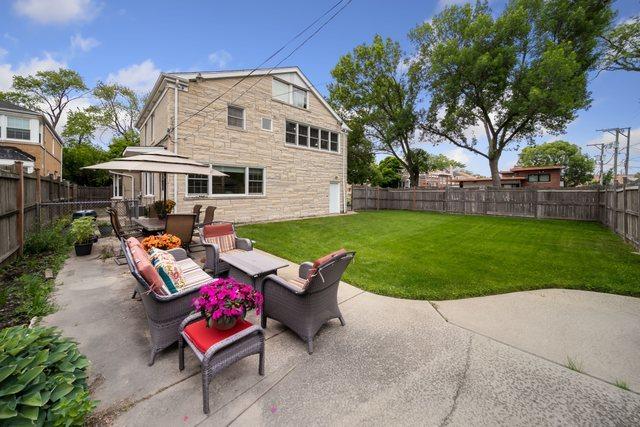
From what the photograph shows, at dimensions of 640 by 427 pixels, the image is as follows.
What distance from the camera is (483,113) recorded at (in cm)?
2014

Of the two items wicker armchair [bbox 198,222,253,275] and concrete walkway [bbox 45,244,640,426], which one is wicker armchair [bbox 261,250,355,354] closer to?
concrete walkway [bbox 45,244,640,426]

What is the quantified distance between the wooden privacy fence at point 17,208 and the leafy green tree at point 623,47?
26.2m

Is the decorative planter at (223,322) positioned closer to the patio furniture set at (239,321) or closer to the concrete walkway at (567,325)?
the patio furniture set at (239,321)

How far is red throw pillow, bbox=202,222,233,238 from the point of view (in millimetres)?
5281

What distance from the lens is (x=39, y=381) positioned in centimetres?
162

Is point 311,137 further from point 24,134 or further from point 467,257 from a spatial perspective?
point 24,134

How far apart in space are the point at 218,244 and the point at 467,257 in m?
6.07

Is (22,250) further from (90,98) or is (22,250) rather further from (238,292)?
(90,98)

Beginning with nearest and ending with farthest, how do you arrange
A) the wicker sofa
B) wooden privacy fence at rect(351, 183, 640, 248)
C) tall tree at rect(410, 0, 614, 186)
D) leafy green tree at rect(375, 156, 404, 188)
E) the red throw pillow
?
the wicker sofa → the red throw pillow → wooden privacy fence at rect(351, 183, 640, 248) → tall tree at rect(410, 0, 614, 186) → leafy green tree at rect(375, 156, 404, 188)

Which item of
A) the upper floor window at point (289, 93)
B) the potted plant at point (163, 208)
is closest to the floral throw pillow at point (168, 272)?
the potted plant at point (163, 208)

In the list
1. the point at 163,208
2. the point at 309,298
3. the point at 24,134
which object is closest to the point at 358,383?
the point at 309,298

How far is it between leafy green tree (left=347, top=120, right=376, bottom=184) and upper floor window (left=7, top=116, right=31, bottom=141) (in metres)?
24.6

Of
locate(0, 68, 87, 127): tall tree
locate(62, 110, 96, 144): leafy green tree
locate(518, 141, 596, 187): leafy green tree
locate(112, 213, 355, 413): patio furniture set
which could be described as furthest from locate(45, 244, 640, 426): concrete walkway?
locate(518, 141, 596, 187): leafy green tree

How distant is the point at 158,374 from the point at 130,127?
126 feet
